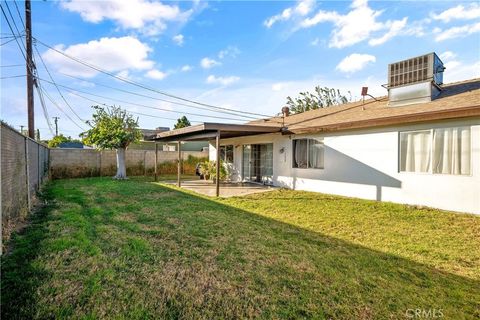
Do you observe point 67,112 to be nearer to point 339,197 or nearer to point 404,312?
point 339,197

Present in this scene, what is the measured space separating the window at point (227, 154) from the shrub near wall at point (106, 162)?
12.7 ft

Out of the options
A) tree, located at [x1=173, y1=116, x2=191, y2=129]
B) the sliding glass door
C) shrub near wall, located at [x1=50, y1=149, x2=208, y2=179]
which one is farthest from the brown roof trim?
tree, located at [x1=173, y1=116, x2=191, y2=129]

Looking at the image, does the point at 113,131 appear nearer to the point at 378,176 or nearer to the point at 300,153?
the point at 300,153

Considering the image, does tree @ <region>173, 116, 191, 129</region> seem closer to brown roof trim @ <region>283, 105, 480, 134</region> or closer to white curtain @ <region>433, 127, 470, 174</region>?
brown roof trim @ <region>283, 105, 480, 134</region>

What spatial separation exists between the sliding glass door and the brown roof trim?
2.95 m

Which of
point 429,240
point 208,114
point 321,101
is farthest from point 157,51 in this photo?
point 321,101

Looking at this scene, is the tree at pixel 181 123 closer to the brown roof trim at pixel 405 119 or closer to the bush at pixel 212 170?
the bush at pixel 212 170

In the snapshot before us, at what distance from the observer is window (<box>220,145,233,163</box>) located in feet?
51.1

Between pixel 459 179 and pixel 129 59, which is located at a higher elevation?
pixel 129 59

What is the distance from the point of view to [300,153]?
36.0ft

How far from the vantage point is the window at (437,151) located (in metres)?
6.53

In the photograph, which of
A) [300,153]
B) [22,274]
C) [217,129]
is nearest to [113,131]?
[217,129]

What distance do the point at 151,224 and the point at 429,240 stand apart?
5.45m

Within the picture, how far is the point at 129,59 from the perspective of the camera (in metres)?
15.8
